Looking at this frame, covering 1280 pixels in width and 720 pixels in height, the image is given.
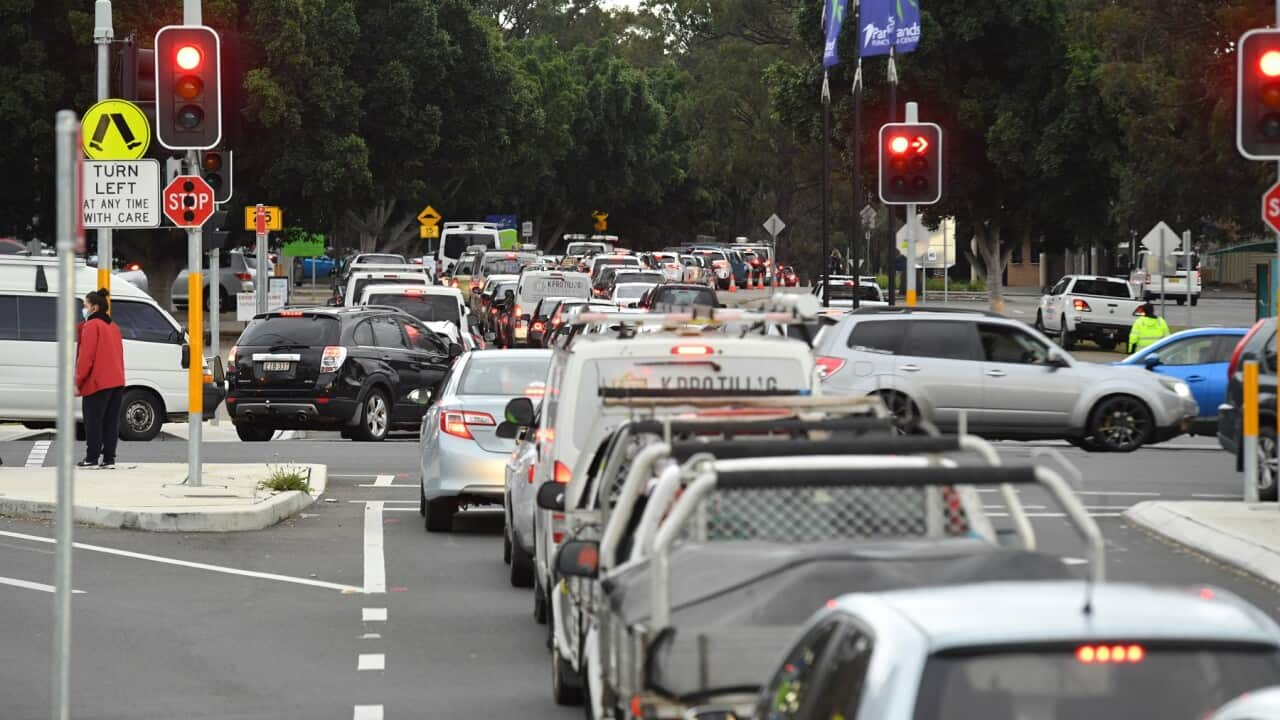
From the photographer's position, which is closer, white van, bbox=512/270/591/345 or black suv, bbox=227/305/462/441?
black suv, bbox=227/305/462/441

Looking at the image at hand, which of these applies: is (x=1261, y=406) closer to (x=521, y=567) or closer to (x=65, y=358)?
(x=521, y=567)

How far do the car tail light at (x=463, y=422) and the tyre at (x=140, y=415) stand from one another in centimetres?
1058

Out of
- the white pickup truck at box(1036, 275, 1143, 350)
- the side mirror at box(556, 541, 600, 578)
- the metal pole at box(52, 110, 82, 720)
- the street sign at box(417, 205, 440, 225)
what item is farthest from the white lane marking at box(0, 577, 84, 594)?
the street sign at box(417, 205, 440, 225)

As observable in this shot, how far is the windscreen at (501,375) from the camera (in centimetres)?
1720

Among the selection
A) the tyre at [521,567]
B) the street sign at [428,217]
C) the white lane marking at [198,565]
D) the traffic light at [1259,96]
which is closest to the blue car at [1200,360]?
the traffic light at [1259,96]

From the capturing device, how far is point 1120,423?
2519cm

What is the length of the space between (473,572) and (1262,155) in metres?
6.61

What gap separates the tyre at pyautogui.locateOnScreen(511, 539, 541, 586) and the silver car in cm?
261

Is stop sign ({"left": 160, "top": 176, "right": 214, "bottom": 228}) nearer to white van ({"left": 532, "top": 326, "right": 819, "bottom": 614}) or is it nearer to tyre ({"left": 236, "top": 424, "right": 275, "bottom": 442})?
white van ({"left": 532, "top": 326, "right": 819, "bottom": 614})

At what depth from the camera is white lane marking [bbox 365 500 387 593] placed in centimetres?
1395

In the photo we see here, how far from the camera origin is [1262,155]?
15.8 m

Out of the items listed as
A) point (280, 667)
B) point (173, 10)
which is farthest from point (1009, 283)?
point (280, 667)

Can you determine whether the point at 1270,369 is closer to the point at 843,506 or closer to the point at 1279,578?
the point at 1279,578

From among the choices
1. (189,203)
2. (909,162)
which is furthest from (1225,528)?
(909,162)
